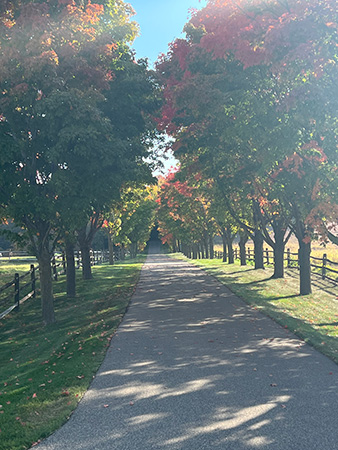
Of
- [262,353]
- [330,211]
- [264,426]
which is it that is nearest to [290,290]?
[330,211]

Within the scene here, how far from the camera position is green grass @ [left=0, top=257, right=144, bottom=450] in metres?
5.27

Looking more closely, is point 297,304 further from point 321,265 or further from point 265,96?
point 321,265

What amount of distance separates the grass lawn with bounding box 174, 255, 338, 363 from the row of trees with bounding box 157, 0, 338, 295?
250cm

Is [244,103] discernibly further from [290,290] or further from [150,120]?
[290,290]

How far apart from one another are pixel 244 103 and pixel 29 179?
6.72 meters

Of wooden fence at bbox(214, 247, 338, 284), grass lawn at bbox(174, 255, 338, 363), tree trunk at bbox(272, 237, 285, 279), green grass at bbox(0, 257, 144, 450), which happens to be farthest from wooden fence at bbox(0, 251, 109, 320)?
wooden fence at bbox(214, 247, 338, 284)

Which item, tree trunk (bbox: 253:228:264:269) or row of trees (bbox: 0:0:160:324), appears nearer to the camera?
row of trees (bbox: 0:0:160:324)

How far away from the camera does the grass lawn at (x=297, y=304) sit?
9891 millimetres

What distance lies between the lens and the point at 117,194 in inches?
517

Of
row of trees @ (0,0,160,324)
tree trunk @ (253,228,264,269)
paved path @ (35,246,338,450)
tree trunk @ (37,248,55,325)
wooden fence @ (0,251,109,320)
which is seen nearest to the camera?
paved path @ (35,246,338,450)

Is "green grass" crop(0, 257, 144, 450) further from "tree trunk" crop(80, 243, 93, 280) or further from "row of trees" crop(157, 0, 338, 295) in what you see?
"row of trees" crop(157, 0, 338, 295)

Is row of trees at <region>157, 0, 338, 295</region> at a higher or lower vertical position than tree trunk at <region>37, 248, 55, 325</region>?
higher

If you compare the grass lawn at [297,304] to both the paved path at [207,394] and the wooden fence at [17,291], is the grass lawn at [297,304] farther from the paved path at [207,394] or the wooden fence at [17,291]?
the wooden fence at [17,291]

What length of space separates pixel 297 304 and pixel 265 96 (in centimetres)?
706
